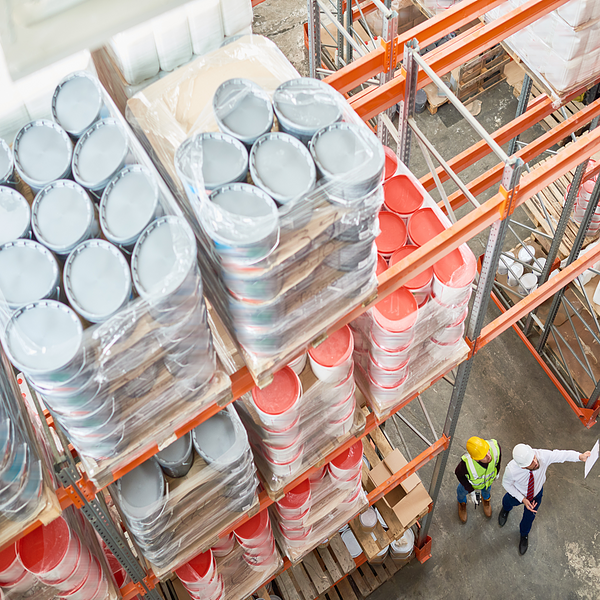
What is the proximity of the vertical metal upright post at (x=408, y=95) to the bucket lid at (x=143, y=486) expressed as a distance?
273 cm

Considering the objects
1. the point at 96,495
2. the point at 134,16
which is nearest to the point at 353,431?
the point at 96,495

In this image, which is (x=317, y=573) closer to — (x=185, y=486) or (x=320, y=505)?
(x=320, y=505)

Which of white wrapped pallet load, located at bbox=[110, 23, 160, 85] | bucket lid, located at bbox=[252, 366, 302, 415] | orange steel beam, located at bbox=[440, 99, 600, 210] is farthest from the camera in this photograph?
orange steel beam, located at bbox=[440, 99, 600, 210]

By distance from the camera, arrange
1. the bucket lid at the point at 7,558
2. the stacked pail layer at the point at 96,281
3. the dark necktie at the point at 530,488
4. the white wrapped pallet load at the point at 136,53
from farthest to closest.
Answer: the dark necktie at the point at 530,488 → the bucket lid at the point at 7,558 → the white wrapped pallet load at the point at 136,53 → the stacked pail layer at the point at 96,281

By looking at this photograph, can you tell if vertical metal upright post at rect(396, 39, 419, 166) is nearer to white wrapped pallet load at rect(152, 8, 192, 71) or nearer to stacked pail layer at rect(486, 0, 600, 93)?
white wrapped pallet load at rect(152, 8, 192, 71)

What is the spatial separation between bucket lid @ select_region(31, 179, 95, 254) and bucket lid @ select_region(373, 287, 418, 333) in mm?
1841

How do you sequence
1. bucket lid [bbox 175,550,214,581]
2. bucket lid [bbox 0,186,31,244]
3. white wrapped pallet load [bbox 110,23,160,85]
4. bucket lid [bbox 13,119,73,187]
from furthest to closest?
bucket lid [bbox 175,550,214,581] → white wrapped pallet load [bbox 110,23,160,85] → bucket lid [bbox 13,119,73,187] → bucket lid [bbox 0,186,31,244]

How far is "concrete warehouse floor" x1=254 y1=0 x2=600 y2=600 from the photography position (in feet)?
22.1

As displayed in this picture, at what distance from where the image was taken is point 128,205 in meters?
2.88

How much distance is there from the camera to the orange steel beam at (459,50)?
4.24 metres

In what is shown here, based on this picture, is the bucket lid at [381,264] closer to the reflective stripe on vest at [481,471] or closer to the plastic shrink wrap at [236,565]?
the plastic shrink wrap at [236,565]

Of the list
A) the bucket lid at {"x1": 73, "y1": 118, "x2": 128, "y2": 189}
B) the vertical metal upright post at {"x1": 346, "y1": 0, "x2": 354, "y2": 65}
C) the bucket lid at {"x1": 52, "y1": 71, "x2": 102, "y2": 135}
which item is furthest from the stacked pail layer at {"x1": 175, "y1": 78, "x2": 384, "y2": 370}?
the vertical metal upright post at {"x1": 346, "y1": 0, "x2": 354, "y2": 65}

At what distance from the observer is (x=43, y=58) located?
1.03 meters

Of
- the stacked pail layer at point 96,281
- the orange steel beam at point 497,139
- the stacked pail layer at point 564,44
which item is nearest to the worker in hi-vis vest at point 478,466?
the orange steel beam at point 497,139
